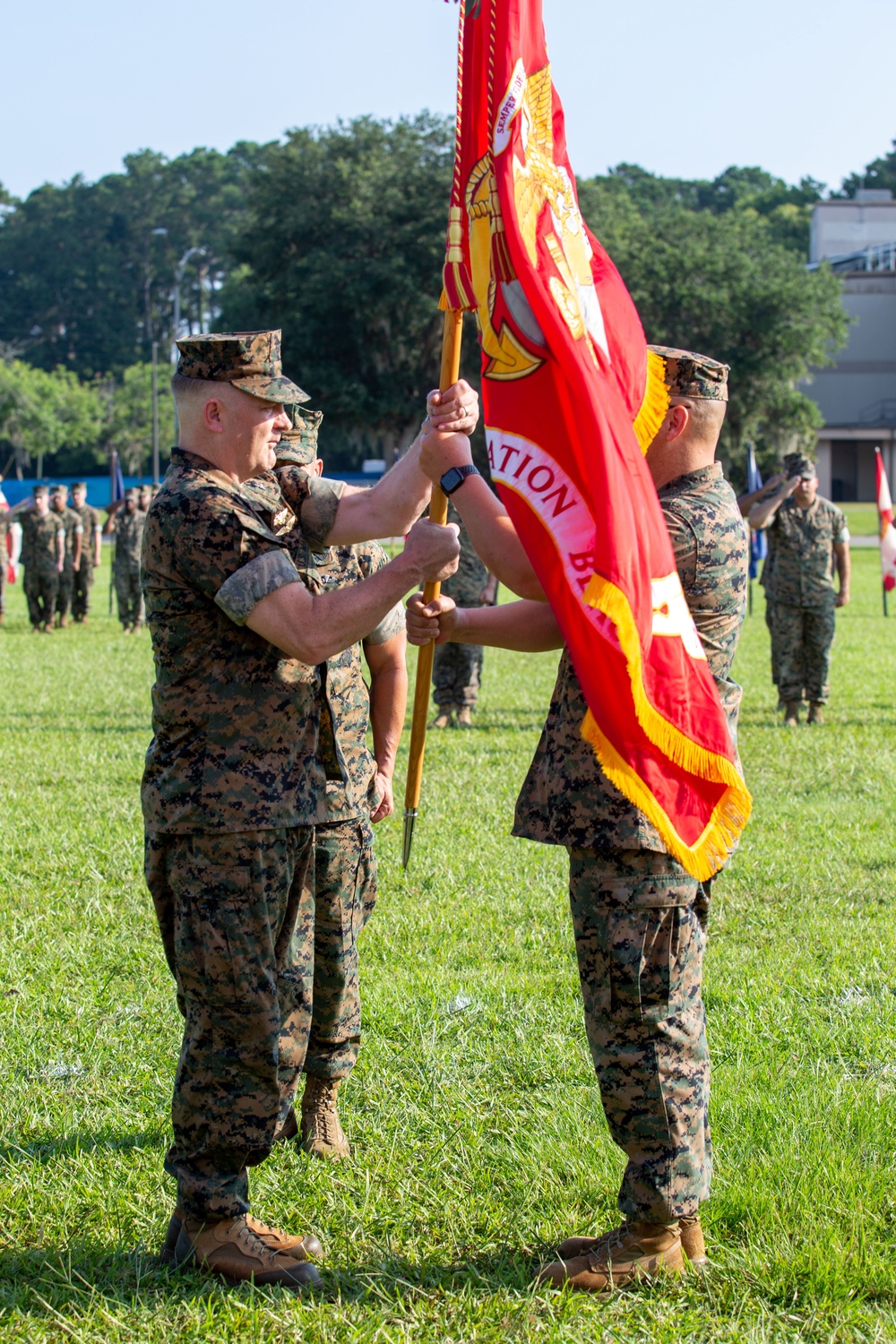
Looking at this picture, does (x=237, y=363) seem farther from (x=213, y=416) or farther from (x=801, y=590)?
(x=801, y=590)

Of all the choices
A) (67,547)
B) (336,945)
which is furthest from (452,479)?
(67,547)

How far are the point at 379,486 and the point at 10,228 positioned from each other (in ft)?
386

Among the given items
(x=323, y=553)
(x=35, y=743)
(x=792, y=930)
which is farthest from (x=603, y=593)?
(x=35, y=743)

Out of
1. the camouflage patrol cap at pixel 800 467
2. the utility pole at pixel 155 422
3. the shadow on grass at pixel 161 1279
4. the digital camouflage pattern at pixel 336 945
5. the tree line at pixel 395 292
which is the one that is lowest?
the shadow on grass at pixel 161 1279

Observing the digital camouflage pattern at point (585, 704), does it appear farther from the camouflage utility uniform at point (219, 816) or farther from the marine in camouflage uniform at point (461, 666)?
the marine in camouflage uniform at point (461, 666)

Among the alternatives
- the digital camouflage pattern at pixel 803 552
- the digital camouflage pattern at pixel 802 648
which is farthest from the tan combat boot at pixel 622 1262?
the digital camouflage pattern at pixel 803 552

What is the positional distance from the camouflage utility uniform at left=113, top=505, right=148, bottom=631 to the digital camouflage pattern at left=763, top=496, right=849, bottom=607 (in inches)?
455

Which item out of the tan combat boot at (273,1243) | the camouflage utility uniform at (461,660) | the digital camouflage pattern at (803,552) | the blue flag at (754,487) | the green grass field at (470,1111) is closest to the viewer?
the green grass field at (470,1111)

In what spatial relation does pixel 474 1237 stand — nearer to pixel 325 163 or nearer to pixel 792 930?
pixel 792 930

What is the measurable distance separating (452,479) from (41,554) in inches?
746

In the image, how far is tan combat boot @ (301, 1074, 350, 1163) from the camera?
444 cm

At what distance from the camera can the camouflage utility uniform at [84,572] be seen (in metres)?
23.0

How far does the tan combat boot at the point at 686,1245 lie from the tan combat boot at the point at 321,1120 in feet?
3.17

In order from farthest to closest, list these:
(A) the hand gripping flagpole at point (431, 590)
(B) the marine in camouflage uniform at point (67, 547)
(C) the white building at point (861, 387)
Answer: (C) the white building at point (861, 387)
(B) the marine in camouflage uniform at point (67, 547)
(A) the hand gripping flagpole at point (431, 590)
